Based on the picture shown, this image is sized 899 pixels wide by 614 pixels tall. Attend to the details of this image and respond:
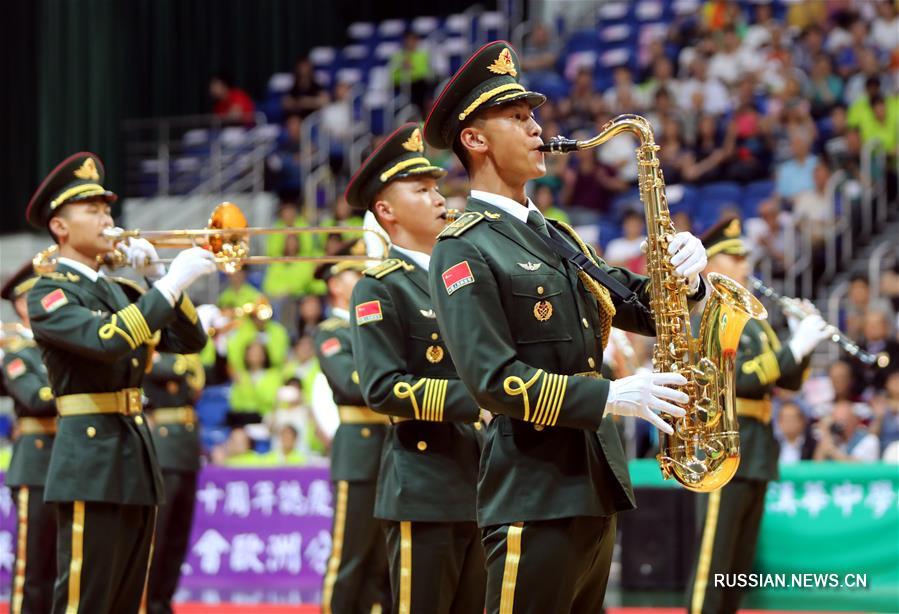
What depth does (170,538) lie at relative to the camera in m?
7.86

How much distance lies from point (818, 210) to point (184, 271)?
816cm

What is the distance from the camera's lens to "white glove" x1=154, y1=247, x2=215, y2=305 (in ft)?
16.8

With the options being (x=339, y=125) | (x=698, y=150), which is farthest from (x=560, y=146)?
(x=339, y=125)

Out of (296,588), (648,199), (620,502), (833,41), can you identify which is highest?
(833,41)

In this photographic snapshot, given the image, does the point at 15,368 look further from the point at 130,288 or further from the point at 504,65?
the point at 504,65

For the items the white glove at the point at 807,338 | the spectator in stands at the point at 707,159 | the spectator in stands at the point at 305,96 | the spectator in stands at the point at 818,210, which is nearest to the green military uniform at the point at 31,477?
the white glove at the point at 807,338

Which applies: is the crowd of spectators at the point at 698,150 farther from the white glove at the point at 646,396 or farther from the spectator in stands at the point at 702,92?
the white glove at the point at 646,396

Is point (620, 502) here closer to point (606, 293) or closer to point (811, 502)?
point (606, 293)

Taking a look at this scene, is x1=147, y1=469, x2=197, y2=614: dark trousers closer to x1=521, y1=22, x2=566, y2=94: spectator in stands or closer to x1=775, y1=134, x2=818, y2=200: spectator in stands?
x1=775, y1=134, x2=818, y2=200: spectator in stands

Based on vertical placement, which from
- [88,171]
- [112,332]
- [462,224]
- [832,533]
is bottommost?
[832,533]

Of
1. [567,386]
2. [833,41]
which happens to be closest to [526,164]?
[567,386]

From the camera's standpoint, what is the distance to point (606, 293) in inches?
150

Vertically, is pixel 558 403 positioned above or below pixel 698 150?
below

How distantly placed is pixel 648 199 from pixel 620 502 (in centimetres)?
88
